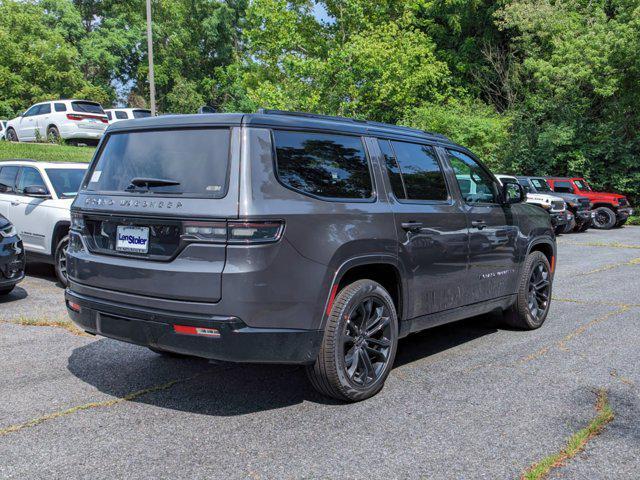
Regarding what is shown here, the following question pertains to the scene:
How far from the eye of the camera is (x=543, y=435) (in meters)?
3.64

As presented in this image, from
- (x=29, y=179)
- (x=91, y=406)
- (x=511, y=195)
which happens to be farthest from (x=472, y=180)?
Result: (x=29, y=179)

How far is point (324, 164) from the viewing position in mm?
4113

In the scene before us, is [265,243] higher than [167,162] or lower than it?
lower

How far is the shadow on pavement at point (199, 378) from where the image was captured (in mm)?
4152

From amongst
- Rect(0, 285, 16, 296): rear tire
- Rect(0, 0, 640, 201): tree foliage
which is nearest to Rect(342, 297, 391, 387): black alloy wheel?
Rect(0, 285, 16, 296): rear tire

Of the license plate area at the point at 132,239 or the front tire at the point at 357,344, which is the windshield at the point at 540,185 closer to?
the front tire at the point at 357,344

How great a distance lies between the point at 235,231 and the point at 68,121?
1913 centimetres

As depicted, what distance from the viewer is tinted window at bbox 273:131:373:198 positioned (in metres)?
3.87

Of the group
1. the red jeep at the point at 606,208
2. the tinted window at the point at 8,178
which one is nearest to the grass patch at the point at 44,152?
the tinted window at the point at 8,178

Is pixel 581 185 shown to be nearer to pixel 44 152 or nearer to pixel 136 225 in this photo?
pixel 44 152

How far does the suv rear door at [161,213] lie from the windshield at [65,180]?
16.3 ft

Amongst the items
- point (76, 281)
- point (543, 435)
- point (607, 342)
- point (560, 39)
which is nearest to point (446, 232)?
point (543, 435)

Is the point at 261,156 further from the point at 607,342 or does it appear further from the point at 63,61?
the point at 63,61

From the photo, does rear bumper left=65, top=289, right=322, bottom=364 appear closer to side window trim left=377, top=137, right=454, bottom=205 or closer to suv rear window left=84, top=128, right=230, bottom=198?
suv rear window left=84, top=128, right=230, bottom=198
